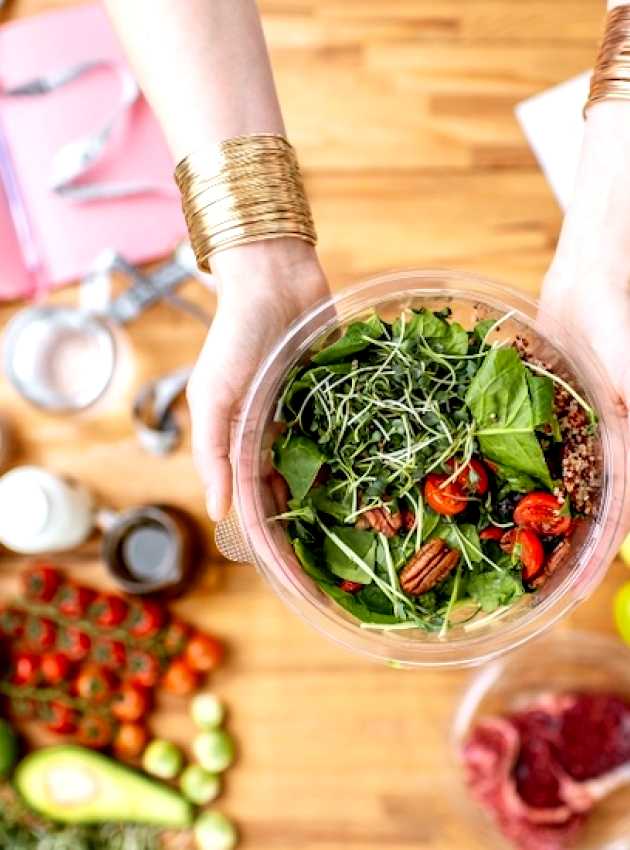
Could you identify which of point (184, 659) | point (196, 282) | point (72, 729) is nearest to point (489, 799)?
point (184, 659)

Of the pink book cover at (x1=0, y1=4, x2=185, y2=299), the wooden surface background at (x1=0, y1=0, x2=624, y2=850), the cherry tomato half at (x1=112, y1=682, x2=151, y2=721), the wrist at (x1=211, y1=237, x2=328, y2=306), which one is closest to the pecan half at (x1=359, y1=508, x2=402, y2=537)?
the wrist at (x1=211, y1=237, x2=328, y2=306)

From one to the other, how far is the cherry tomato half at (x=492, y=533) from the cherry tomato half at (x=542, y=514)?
0.08 ft

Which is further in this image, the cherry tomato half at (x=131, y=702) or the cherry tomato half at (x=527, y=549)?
the cherry tomato half at (x=131, y=702)

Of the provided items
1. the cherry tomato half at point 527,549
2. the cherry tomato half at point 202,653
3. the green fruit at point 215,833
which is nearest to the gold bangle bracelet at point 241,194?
the cherry tomato half at point 527,549

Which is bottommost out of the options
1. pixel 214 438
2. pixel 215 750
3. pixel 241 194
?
pixel 215 750

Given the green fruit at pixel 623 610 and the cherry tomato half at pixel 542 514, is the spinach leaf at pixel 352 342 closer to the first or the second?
the cherry tomato half at pixel 542 514

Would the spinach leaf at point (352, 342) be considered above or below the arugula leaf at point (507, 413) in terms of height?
above

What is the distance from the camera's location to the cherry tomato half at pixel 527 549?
0.82m

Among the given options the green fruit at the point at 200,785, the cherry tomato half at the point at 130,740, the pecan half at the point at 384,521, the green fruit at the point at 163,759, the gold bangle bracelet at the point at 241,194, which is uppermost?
the gold bangle bracelet at the point at 241,194

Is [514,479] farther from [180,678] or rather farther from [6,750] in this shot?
[6,750]

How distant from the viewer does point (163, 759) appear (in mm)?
1206

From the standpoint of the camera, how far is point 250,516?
0.85 m

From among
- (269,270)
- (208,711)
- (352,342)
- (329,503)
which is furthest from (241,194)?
(208,711)

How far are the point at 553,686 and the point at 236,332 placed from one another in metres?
0.72
